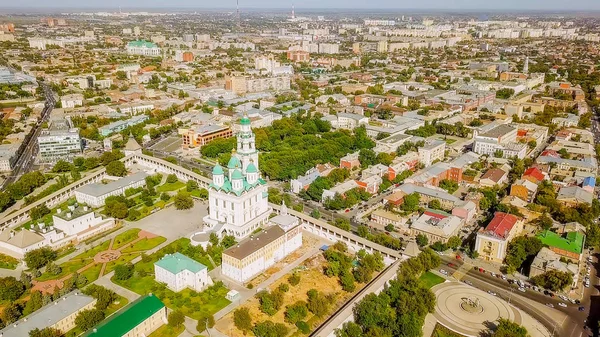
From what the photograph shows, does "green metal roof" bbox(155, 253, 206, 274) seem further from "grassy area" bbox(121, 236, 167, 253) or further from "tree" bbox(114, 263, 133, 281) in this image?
"grassy area" bbox(121, 236, 167, 253)

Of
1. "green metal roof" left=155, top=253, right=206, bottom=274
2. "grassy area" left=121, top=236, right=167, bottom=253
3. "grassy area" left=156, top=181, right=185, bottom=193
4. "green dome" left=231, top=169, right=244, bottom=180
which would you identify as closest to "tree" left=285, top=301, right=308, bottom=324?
"green metal roof" left=155, top=253, right=206, bottom=274

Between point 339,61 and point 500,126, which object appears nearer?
point 500,126

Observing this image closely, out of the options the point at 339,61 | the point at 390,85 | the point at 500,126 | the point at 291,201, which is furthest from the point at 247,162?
the point at 339,61

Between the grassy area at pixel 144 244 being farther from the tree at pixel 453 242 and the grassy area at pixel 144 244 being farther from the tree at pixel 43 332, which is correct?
the tree at pixel 453 242

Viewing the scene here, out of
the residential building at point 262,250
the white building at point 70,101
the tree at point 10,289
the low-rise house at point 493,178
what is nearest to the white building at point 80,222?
the tree at point 10,289

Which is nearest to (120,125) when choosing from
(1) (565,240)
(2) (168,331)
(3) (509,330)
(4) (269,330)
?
(2) (168,331)

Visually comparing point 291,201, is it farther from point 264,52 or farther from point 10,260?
point 264,52
